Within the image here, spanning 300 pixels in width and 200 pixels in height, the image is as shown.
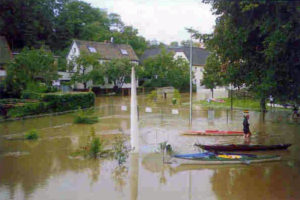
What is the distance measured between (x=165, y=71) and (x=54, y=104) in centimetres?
2793

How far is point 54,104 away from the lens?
28891mm

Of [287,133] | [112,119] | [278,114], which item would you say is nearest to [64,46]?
[112,119]

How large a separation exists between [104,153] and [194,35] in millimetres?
6871

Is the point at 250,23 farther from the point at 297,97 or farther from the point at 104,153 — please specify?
the point at 104,153

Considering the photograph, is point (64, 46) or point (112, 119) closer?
point (112, 119)

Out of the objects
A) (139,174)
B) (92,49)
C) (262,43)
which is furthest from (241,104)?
(92,49)

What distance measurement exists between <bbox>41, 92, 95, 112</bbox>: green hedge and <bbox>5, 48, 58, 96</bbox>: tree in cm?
453

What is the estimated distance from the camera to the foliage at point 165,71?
53.9m

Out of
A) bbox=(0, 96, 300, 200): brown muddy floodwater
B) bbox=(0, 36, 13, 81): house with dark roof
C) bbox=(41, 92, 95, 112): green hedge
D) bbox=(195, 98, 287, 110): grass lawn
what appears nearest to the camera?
bbox=(0, 96, 300, 200): brown muddy floodwater

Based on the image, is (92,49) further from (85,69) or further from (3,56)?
(3,56)

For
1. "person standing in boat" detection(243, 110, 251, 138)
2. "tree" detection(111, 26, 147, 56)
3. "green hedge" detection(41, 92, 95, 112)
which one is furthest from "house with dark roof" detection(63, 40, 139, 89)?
"person standing in boat" detection(243, 110, 251, 138)

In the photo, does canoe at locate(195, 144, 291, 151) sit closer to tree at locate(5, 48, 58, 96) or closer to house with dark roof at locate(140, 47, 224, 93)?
tree at locate(5, 48, 58, 96)

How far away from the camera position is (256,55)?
503 inches

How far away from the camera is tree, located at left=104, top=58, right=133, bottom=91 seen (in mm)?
46656
